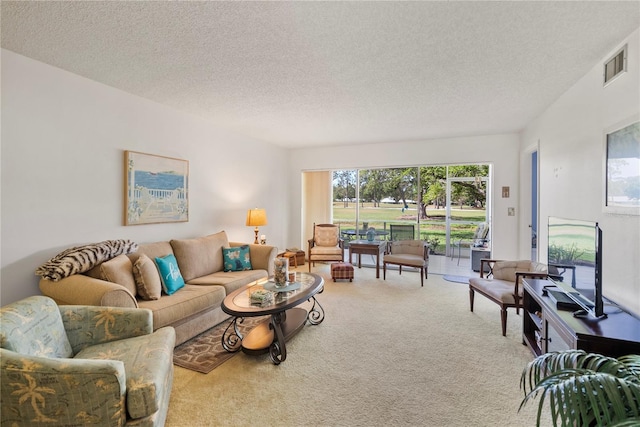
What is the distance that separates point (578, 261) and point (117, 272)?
3789 mm

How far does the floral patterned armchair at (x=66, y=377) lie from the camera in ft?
4.28

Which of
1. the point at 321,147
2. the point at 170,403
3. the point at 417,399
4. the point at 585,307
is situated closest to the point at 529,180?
the point at 585,307

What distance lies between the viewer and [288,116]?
4.03 metres

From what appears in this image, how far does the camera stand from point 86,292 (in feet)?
7.14

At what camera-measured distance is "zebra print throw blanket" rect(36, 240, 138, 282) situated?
7.74ft

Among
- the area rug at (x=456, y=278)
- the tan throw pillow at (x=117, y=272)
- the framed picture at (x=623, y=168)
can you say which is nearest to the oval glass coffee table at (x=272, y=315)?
the tan throw pillow at (x=117, y=272)

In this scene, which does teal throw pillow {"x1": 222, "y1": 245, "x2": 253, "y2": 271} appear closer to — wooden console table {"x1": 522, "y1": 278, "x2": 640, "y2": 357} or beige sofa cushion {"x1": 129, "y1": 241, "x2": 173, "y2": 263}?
beige sofa cushion {"x1": 129, "y1": 241, "x2": 173, "y2": 263}

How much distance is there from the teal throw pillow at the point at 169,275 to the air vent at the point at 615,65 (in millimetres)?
4219

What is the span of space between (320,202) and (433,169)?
260 cm

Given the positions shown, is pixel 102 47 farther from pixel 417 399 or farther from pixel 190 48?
pixel 417 399

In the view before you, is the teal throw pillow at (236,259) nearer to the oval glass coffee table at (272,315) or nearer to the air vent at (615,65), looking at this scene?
the oval glass coffee table at (272,315)

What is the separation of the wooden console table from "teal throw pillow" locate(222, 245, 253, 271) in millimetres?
3244

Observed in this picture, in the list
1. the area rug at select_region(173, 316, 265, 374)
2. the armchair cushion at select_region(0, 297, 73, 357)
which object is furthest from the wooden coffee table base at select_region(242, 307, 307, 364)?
the armchair cushion at select_region(0, 297, 73, 357)

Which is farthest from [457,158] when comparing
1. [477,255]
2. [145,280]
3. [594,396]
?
[145,280]
